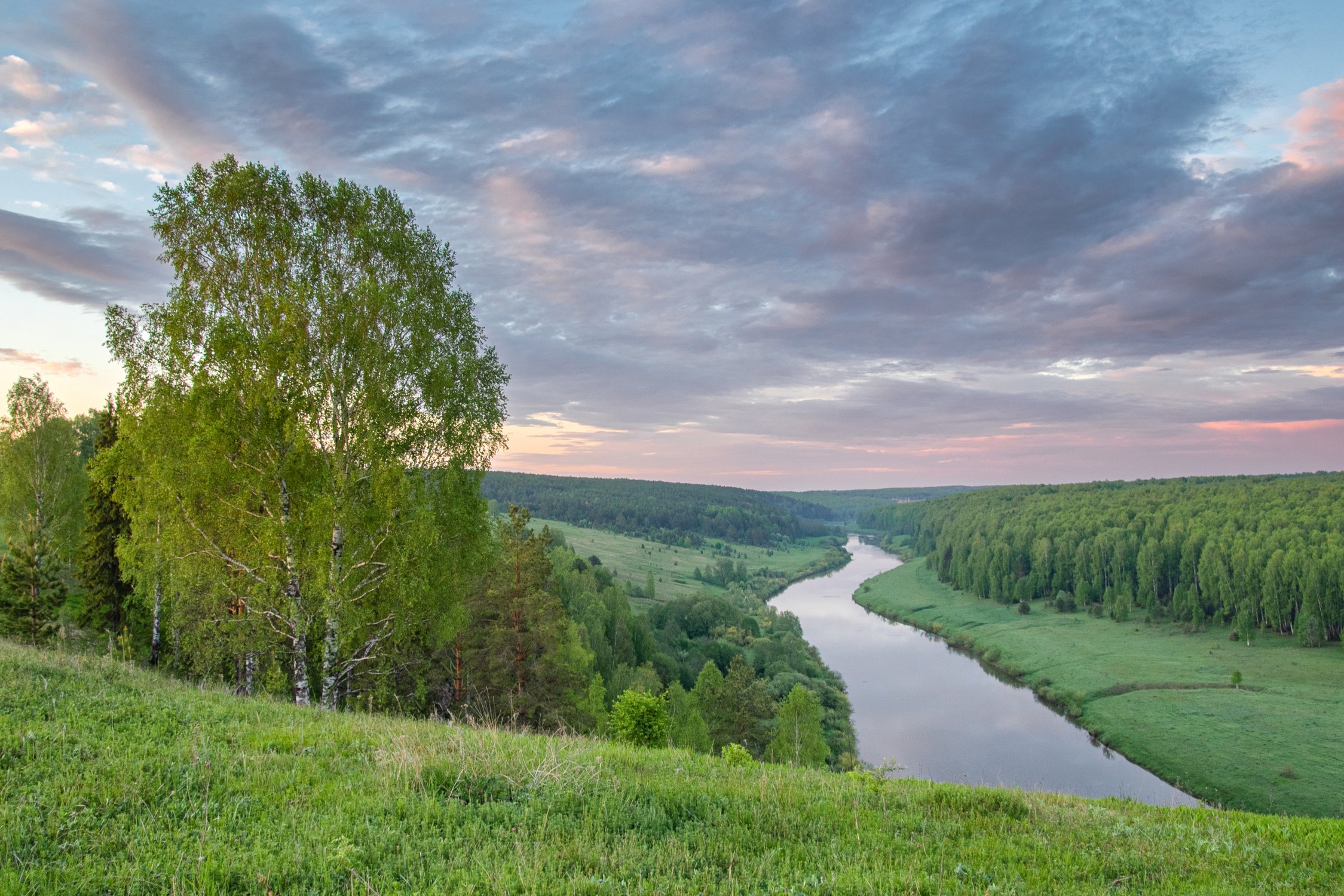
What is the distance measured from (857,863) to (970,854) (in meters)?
1.37

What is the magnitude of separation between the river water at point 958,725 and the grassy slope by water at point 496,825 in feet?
46.7

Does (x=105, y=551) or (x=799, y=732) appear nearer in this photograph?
(x=105, y=551)

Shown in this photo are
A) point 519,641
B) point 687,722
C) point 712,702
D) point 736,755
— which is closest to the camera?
point 736,755

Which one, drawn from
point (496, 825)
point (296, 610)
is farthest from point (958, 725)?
point (496, 825)

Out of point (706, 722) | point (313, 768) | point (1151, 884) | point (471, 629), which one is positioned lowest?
point (706, 722)

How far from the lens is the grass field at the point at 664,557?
106688 millimetres

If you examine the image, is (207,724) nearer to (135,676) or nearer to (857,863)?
(135,676)

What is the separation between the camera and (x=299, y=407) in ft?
42.8

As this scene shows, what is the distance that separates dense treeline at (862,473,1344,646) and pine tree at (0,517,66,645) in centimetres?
9654

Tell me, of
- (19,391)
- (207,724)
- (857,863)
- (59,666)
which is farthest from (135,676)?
(19,391)

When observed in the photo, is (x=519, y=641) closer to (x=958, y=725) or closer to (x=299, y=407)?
(x=299, y=407)

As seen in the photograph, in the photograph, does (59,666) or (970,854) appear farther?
(59,666)

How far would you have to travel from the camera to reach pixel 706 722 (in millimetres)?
34469

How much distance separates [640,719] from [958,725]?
33.7m
